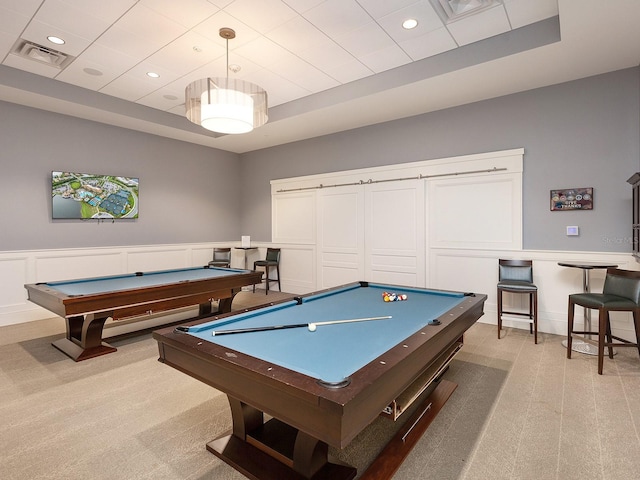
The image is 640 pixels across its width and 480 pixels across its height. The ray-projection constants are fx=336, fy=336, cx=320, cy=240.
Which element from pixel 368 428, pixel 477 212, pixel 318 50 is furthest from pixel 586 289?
pixel 318 50

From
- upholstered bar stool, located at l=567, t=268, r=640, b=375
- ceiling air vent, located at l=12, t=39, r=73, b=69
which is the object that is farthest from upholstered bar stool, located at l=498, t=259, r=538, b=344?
ceiling air vent, located at l=12, t=39, r=73, b=69

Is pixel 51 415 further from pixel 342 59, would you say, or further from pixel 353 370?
pixel 342 59

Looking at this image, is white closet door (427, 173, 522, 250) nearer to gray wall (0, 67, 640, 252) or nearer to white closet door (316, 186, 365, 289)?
gray wall (0, 67, 640, 252)

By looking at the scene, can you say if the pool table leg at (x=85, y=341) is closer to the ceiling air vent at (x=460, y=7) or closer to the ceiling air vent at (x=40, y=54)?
the ceiling air vent at (x=40, y=54)

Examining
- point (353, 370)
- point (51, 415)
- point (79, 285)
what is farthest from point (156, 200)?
point (353, 370)

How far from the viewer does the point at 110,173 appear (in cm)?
555

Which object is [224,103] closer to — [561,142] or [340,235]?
[340,235]

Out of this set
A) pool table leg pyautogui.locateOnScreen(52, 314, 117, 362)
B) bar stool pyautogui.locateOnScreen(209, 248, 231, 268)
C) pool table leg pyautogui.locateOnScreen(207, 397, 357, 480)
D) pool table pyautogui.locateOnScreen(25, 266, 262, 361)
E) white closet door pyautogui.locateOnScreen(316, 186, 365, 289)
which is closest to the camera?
pool table leg pyautogui.locateOnScreen(207, 397, 357, 480)

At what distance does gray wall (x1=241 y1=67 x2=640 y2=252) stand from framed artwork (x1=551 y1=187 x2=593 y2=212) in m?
0.06

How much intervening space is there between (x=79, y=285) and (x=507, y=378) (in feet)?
14.4

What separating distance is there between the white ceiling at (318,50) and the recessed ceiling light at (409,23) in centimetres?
5

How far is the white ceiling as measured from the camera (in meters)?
2.95

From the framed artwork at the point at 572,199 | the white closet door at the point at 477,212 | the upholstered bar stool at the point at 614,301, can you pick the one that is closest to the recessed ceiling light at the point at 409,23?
the white closet door at the point at 477,212

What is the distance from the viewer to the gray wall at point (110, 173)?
4656 millimetres
